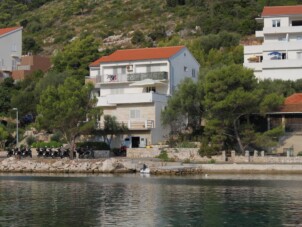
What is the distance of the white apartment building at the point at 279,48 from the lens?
79.3 metres

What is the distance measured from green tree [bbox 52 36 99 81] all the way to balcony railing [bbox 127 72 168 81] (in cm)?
1828

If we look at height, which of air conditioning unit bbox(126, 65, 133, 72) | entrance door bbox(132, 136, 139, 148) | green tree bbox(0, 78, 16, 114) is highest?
air conditioning unit bbox(126, 65, 133, 72)

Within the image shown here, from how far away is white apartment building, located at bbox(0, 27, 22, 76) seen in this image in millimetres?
97062

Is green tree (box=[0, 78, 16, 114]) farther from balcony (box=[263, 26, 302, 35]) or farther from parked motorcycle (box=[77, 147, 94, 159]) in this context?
balcony (box=[263, 26, 302, 35])

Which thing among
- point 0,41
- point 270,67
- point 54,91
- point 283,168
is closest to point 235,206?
point 283,168

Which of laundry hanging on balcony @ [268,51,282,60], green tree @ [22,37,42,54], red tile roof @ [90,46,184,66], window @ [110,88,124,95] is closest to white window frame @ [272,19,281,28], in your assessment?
laundry hanging on balcony @ [268,51,282,60]

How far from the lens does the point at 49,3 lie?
168000 millimetres

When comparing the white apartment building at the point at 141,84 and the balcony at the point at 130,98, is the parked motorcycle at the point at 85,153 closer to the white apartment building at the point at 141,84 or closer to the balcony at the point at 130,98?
the white apartment building at the point at 141,84

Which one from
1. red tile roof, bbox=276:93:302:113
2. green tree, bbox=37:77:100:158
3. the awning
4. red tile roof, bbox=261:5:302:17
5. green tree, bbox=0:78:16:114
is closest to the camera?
green tree, bbox=37:77:100:158

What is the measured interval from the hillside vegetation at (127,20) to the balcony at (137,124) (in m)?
39.6

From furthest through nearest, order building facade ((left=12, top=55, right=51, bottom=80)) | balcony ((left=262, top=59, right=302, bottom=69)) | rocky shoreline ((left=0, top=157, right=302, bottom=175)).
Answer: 1. building facade ((left=12, top=55, right=51, bottom=80))
2. balcony ((left=262, top=59, right=302, bottom=69))
3. rocky shoreline ((left=0, top=157, right=302, bottom=175))

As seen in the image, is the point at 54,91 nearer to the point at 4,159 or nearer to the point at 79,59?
the point at 4,159

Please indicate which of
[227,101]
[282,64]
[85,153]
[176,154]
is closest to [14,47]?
[85,153]

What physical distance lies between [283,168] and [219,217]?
24782 millimetres
